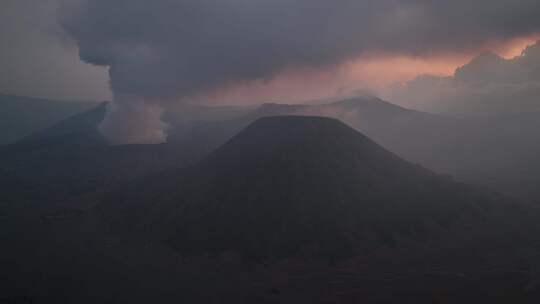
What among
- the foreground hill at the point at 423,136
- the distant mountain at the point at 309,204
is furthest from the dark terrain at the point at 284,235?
the foreground hill at the point at 423,136

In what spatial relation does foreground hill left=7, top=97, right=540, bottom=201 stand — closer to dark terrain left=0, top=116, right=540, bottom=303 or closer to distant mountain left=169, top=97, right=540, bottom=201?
distant mountain left=169, top=97, right=540, bottom=201

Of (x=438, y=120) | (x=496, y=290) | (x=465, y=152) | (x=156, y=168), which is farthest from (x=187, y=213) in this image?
(x=438, y=120)

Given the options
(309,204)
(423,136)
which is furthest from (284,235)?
(423,136)

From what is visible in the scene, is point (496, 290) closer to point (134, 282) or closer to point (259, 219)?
point (259, 219)

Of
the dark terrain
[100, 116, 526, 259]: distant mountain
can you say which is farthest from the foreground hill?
the dark terrain

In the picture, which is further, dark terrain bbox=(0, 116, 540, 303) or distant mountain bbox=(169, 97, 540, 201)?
distant mountain bbox=(169, 97, 540, 201)

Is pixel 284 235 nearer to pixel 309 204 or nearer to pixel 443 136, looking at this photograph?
pixel 309 204

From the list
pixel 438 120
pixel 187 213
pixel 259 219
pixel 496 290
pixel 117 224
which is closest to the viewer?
pixel 496 290

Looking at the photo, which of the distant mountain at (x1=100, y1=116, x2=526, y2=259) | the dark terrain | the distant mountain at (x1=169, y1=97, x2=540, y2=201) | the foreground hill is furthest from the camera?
the foreground hill
